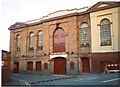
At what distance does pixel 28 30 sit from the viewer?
13.7 meters

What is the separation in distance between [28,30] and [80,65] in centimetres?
377

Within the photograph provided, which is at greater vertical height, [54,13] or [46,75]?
[54,13]

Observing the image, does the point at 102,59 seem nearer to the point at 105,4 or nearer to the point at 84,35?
the point at 84,35

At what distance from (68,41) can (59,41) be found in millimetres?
663

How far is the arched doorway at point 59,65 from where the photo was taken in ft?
43.7

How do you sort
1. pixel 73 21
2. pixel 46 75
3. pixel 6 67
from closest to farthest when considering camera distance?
pixel 6 67
pixel 46 75
pixel 73 21

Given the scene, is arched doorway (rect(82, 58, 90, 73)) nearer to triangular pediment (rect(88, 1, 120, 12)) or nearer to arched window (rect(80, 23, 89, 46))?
arched window (rect(80, 23, 89, 46))

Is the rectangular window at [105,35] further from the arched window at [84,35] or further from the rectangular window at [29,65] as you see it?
the rectangular window at [29,65]

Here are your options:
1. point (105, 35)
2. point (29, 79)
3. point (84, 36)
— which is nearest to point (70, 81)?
point (29, 79)

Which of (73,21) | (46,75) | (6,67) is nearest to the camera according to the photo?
(6,67)

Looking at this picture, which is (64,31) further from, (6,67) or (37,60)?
(6,67)

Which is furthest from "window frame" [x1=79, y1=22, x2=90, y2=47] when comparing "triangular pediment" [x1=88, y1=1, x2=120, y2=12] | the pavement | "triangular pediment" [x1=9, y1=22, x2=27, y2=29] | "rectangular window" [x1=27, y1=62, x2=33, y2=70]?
"triangular pediment" [x1=9, y1=22, x2=27, y2=29]

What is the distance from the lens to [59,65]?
13.7 m

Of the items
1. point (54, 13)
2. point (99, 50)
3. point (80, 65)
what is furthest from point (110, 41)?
point (54, 13)
